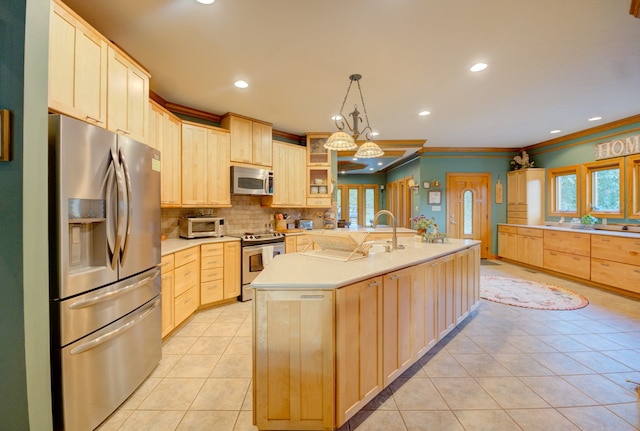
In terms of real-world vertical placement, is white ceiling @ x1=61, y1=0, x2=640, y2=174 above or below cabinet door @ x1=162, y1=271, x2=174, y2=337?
above

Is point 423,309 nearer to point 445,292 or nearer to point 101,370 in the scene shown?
point 445,292

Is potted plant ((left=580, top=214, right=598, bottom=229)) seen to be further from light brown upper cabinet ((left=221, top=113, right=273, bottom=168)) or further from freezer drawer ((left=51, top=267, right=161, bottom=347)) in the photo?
freezer drawer ((left=51, top=267, right=161, bottom=347))

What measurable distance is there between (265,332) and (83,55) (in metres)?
2.18

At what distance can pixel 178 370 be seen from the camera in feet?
7.27

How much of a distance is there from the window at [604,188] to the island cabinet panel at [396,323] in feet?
17.1

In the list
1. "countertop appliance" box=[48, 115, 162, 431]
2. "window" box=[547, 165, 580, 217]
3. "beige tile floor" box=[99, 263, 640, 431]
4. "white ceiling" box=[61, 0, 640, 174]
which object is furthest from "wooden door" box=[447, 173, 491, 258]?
"countertop appliance" box=[48, 115, 162, 431]

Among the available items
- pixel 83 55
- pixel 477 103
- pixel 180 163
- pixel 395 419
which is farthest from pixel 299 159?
pixel 395 419

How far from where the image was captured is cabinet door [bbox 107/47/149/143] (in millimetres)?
2041

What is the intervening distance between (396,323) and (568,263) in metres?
4.94

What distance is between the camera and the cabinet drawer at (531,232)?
17.6ft

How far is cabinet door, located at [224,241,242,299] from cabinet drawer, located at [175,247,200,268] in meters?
0.41

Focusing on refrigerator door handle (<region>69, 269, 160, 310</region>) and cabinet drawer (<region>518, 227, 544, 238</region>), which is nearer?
refrigerator door handle (<region>69, 269, 160, 310</region>)

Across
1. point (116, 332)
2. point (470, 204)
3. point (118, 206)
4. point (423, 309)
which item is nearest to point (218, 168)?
point (118, 206)

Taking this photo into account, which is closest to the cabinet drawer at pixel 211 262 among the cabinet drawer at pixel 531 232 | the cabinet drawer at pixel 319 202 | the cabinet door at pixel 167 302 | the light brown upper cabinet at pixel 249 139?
the cabinet door at pixel 167 302
